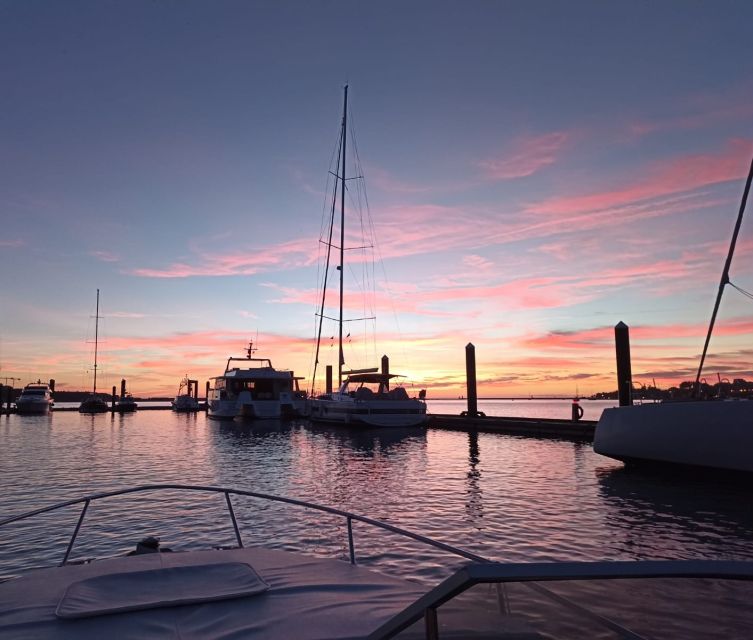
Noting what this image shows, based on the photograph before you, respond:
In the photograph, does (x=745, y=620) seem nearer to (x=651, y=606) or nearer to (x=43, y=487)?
(x=651, y=606)

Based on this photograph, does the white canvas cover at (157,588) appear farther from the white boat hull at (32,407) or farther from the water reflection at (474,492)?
the white boat hull at (32,407)

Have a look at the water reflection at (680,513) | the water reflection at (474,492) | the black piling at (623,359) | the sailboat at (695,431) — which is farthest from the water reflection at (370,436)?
the water reflection at (680,513)

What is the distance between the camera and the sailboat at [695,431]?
43.7 feet

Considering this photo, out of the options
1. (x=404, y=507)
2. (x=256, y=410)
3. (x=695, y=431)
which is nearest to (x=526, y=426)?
(x=695, y=431)

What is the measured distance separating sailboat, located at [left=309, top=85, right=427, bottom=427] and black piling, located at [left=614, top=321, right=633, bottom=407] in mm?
14867

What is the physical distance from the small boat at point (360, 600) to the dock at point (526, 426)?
82.2 ft

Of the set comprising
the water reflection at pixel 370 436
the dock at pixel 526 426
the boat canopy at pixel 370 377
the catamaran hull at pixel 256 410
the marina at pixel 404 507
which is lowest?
the water reflection at pixel 370 436

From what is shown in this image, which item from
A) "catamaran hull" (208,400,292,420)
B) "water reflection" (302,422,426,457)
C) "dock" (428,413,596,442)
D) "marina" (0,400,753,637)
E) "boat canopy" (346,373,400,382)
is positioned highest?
"boat canopy" (346,373,400,382)

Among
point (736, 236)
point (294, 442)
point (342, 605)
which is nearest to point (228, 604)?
point (342, 605)

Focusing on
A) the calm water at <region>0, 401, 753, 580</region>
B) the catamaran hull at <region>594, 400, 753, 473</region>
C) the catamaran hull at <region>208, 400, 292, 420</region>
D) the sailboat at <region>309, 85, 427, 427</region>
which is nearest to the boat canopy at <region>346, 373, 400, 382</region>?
the sailboat at <region>309, 85, 427, 427</region>

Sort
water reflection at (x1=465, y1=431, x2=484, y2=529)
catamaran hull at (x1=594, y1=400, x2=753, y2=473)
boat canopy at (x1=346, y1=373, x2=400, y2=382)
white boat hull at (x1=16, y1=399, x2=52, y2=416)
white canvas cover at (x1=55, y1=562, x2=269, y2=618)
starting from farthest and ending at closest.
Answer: white boat hull at (x1=16, y1=399, x2=52, y2=416) < boat canopy at (x1=346, y1=373, x2=400, y2=382) < catamaran hull at (x1=594, y1=400, x2=753, y2=473) < water reflection at (x1=465, y1=431, x2=484, y2=529) < white canvas cover at (x1=55, y1=562, x2=269, y2=618)

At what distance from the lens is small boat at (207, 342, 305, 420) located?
48250 mm

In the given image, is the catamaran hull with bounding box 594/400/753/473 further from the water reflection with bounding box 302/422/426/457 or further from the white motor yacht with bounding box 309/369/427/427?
the white motor yacht with bounding box 309/369/427/427

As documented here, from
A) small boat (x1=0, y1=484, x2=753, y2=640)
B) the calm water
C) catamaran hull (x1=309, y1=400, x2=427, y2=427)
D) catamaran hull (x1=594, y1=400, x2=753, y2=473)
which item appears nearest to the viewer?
small boat (x1=0, y1=484, x2=753, y2=640)
